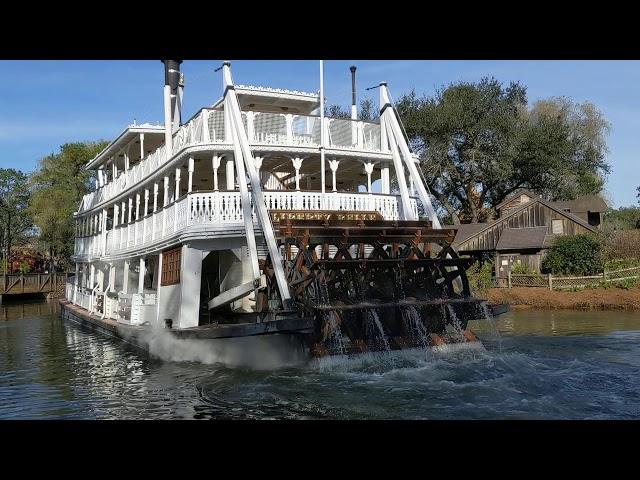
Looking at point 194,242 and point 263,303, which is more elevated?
point 194,242

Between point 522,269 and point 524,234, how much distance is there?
431 centimetres

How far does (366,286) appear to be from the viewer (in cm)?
1280

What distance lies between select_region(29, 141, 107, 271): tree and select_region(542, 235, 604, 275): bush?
30096 millimetres

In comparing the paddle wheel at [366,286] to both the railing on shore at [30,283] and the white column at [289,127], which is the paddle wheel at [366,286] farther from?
the railing on shore at [30,283]

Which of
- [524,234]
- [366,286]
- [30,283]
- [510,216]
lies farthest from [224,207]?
[30,283]

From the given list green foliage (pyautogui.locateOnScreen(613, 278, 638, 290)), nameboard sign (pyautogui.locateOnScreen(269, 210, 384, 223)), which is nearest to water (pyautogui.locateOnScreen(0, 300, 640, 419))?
nameboard sign (pyautogui.locateOnScreen(269, 210, 384, 223))
